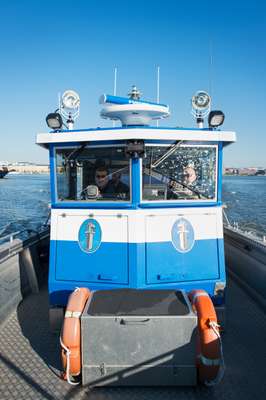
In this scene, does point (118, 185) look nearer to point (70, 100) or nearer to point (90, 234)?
point (90, 234)

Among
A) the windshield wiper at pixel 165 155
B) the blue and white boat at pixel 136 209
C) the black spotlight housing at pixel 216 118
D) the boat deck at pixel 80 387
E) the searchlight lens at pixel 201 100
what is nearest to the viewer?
the boat deck at pixel 80 387

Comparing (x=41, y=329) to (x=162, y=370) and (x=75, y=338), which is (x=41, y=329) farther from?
(x=162, y=370)

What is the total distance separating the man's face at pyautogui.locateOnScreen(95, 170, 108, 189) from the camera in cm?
500

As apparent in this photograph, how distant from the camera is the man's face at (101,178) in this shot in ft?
16.4

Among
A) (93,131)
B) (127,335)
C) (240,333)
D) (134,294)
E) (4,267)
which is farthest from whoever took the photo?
(4,267)

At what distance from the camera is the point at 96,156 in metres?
4.92

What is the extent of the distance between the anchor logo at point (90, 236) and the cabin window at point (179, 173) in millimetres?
781

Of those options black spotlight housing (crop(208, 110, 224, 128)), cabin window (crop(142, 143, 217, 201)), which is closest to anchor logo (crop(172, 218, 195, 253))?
cabin window (crop(142, 143, 217, 201))

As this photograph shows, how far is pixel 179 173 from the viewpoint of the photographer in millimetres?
4996

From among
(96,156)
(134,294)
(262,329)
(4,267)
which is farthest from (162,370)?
(4,267)

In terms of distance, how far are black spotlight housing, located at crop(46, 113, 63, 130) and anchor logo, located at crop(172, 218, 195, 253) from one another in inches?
85.1

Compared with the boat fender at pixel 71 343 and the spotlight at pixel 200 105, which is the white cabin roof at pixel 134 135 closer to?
the spotlight at pixel 200 105

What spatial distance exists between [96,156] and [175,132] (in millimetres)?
1147

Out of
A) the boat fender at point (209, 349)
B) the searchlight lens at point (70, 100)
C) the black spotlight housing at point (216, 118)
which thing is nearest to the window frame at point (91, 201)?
the searchlight lens at point (70, 100)
